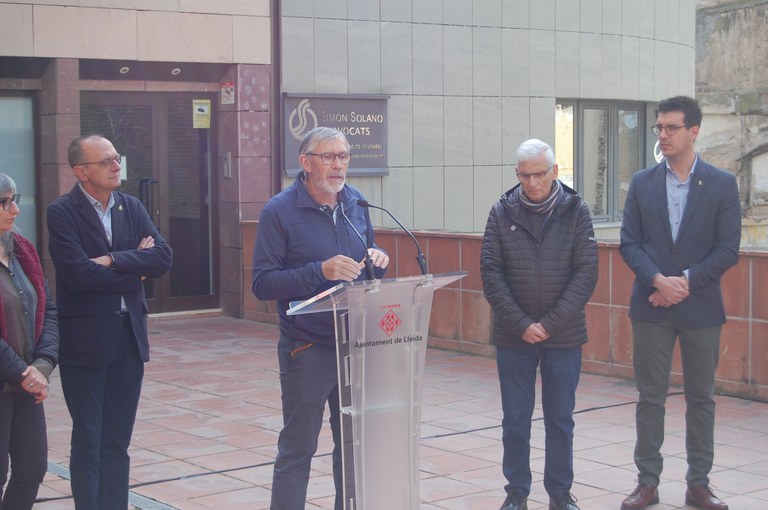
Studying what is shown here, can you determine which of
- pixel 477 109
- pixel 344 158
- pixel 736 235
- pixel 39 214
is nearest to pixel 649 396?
pixel 736 235

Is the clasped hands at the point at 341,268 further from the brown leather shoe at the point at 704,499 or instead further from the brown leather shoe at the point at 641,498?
the brown leather shoe at the point at 704,499

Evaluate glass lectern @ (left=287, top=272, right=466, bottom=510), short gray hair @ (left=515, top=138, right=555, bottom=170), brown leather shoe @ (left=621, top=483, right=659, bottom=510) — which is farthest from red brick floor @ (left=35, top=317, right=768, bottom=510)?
short gray hair @ (left=515, top=138, right=555, bottom=170)

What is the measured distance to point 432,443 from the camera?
7.25m

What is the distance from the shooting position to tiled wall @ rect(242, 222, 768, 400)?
8273 millimetres

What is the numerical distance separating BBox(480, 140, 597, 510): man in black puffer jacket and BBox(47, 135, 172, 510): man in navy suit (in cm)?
169

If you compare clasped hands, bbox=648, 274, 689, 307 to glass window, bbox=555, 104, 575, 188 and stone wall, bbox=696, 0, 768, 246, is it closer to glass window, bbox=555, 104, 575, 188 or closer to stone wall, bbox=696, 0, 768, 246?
glass window, bbox=555, 104, 575, 188

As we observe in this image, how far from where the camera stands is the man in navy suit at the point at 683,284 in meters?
5.85

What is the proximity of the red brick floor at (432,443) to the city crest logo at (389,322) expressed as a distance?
1.68m

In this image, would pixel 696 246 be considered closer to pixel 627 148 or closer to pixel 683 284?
pixel 683 284

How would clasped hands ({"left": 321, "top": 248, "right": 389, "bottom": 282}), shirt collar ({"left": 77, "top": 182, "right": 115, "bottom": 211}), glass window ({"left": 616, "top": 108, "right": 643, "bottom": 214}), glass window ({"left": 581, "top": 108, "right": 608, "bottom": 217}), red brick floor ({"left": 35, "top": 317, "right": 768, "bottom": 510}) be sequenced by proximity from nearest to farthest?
clasped hands ({"left": 321, "top": 248, "right": 389, "bottom": 282}) < shirt collar ({"left": 77, "top": 182, "right": 115, "bottom": 211}) < red brick floor ({"left": 35, "top": 317, "right": 768, "bottom": 510}) < glass window ({"left": 581, "top": 108, "right": 608, "bottom": 217}) < glass window ({"left": 616, "top": 108, "right": 643, "bottom": 214})

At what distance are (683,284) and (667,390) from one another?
1.86 feet

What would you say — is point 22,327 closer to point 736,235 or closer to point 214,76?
point 736,235

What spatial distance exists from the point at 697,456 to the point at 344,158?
2.47 m

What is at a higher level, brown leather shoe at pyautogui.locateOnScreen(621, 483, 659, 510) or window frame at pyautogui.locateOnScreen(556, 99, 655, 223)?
window frame at pyautogui.locateOnScreen(556, 99, 655, 223)
